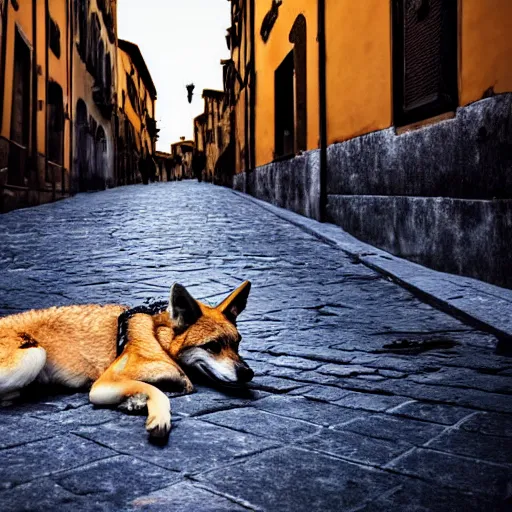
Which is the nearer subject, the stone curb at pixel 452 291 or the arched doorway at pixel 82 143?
the stone curb at pixel 452 291

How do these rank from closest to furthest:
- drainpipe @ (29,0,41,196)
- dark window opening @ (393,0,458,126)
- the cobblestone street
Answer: the cobblestone street < dark window opening @ (393,0,458,126) < drainpipe @ (29,0,41,196)

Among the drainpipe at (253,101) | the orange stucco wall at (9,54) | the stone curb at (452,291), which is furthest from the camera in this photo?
the drainpipe at (253,101)

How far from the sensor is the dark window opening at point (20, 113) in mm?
12086

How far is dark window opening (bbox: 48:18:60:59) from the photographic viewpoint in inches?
603

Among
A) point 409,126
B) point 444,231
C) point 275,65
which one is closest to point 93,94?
point 275,65

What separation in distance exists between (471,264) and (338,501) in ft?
13.4

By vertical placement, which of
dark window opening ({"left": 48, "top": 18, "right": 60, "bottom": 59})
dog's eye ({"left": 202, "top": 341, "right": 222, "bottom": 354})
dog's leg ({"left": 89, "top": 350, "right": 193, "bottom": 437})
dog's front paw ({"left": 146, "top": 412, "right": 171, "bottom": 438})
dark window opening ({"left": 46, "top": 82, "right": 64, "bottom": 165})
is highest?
dark window opening ({"left": 48, "top": 18, "right": 60, "bottom": 59})

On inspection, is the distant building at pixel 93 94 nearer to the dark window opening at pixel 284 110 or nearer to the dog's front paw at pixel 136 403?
the dark window opening at pixel 284 110

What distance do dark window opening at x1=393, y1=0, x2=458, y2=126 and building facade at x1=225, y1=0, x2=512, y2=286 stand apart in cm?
1

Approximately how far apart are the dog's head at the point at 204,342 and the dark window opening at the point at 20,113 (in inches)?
388

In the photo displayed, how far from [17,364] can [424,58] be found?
5.27 meters

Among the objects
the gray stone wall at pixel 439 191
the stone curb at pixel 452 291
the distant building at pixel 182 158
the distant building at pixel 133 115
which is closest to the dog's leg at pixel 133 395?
the stone curb at pixel 452 291

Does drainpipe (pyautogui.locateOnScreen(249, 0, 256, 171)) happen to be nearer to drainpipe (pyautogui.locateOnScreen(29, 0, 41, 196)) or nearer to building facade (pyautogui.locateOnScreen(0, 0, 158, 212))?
building facade (pyautogui.locateOnScreen(0, 0, 158, 212))

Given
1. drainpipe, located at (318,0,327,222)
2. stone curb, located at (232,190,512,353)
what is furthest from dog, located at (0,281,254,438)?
drainpipe, located at (318,0,327,222)
